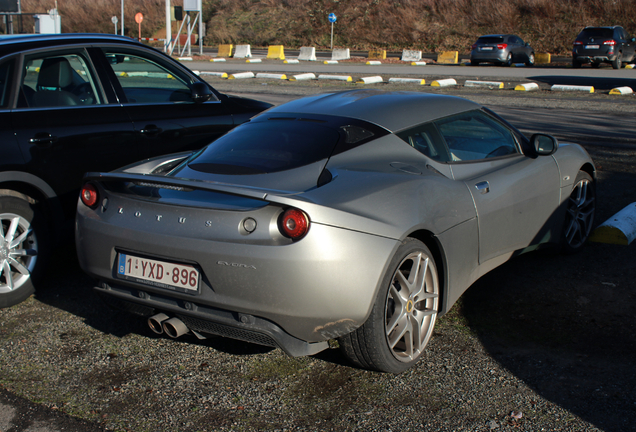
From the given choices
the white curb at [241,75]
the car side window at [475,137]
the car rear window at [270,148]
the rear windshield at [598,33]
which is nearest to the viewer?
the car rear window at [270,148]

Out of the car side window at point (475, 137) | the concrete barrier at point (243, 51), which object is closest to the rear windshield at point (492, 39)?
the concrete barrier at point (243, 51)

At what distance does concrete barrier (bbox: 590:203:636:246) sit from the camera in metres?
5.39

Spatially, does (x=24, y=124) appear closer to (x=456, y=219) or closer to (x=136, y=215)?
(x=136, y=215)

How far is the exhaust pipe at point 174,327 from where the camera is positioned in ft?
10.4

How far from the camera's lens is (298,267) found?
9.23 feet

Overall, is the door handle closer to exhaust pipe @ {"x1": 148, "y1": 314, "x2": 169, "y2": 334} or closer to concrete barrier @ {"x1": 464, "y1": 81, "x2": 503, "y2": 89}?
exhaust pipe @ {"x1": 148, "y1": 314, "x2": 169, "y2": 334}

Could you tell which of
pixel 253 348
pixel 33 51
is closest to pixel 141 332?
pixel 253 348

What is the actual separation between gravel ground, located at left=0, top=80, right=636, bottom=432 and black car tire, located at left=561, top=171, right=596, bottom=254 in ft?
2.08

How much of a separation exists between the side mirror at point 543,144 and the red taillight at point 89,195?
9.77ft

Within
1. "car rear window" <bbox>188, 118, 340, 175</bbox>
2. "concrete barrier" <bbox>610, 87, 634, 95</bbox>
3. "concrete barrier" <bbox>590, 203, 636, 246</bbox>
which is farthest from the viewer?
"concrete barrier" <bbox>610, 87, 634, 95</bbox>

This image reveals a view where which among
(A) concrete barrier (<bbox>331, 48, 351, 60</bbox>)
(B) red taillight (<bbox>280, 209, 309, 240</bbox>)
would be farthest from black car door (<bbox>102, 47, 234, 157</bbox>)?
(A) concrete barrier (<bbox>331, 48, 351, 60</bbox>)

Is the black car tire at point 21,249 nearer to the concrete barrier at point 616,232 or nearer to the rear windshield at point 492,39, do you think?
the concrete barrier at point 616,232

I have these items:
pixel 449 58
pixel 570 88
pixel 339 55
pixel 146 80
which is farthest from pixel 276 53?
pixel 146 80

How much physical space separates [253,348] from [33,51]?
8.98 feet
